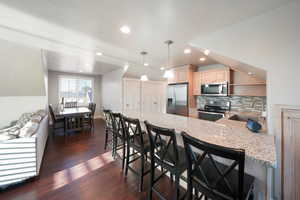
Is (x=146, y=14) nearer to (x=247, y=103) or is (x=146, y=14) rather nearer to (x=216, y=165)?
(x=216, y=165)

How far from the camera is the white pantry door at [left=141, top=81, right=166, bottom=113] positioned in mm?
5859

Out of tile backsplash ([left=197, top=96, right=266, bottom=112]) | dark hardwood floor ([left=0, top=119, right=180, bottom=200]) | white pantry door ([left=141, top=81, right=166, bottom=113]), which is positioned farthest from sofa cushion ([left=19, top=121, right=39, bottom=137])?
tile backsplash ([left=197, top=96, right=266, bottom=112])

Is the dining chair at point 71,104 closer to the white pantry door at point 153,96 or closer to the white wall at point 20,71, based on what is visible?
the white wall at point 20,71

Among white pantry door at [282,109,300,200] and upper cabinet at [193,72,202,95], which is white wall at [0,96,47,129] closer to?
upper cabinet at [193,72,202,95]

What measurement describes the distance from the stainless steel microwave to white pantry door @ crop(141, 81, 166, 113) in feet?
8.96

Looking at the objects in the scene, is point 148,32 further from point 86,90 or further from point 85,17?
point 86,90

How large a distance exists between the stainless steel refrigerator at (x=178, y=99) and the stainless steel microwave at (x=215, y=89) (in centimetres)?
62

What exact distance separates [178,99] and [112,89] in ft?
10.3

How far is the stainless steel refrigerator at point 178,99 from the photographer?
4197 millimetres

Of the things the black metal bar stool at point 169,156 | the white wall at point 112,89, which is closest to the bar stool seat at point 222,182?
the black metal bar stool at point 169,156

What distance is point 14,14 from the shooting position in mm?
1617

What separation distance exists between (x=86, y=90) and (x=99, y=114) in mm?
1552

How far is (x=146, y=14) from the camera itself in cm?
158

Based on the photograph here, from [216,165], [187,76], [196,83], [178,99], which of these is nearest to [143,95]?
[178,99]
